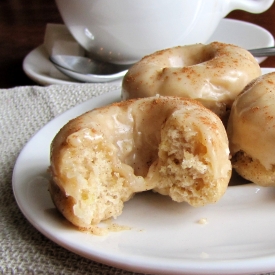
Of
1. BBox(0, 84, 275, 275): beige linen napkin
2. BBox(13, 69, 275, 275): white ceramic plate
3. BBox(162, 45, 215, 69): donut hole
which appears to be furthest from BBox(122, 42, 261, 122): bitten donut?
BBox(0, 84, 275, 275): beige linen napkin

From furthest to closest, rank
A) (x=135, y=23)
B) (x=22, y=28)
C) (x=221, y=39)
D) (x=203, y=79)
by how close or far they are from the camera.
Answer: (x=22, y=28)
(x=221, y=39)
(x=135, y=23)
(x=203, y=79)

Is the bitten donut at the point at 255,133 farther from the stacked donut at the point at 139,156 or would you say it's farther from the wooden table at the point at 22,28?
the wooden table at the point at 22,28

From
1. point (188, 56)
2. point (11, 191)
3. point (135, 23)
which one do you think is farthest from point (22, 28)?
point (11, 191)

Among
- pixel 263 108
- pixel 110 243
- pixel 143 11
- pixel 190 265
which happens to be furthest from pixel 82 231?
pixel 143 11

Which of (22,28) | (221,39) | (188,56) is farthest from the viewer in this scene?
(22,28)

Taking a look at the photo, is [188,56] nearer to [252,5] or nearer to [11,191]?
[11,191]

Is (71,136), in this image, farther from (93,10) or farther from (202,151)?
(93,10)

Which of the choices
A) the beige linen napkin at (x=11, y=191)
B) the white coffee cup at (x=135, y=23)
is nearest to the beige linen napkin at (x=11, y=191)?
the beige linen napkin at (x=11, y=191)
